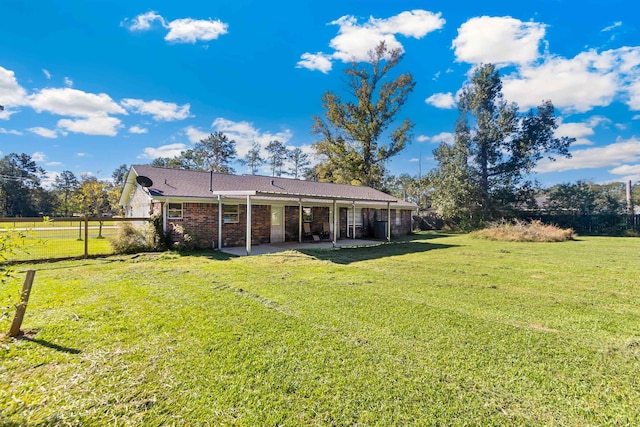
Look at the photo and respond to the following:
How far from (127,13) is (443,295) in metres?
14.4

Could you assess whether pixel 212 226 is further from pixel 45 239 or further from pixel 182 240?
pixel 45 239

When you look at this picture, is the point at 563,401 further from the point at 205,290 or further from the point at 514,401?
the point at 205,290

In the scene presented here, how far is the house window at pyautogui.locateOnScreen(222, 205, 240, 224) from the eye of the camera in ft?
43.1

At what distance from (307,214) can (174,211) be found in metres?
6.70

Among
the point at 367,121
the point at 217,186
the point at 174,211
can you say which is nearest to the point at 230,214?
the point at 217,186

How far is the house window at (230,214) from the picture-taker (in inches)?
517

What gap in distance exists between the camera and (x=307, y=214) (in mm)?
15930

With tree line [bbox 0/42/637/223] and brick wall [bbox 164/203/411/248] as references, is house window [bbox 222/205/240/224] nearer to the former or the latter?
brick wall [bbox 164/203/411/248]

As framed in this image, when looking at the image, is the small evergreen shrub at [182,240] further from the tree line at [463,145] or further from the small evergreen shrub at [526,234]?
the small evergreen shrub at [526,234]

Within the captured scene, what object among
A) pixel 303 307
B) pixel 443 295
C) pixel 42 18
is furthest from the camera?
pixel 42 18

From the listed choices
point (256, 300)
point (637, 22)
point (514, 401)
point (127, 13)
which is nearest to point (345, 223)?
point (256, 300)

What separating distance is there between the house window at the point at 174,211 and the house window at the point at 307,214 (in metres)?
6.20

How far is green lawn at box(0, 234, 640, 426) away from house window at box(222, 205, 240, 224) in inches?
261

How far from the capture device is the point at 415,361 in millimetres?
3072
